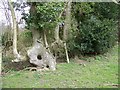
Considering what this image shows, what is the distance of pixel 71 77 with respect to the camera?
587cm

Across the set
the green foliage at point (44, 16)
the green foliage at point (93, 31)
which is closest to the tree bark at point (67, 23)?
the green foliage at point (93, 31)

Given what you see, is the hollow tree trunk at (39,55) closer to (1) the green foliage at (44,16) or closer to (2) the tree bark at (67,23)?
(1) the green foliage at (44,16)

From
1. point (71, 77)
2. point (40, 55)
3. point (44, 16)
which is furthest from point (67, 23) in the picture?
point (71, 77)

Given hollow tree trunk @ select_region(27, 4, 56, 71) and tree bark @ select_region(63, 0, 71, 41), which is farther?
tree bark @ select_region(63, 0, 71, 41)

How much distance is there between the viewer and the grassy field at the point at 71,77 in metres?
5.30

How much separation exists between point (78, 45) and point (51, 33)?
87 centimetres

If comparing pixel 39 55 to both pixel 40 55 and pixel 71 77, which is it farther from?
pixel 71 77

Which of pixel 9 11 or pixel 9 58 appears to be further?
pixel 9 58

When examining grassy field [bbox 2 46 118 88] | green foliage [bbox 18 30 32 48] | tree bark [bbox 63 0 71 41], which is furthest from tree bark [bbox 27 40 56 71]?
tree bark [bbox 63 0 71 41]

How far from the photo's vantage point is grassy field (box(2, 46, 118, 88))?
5.30m

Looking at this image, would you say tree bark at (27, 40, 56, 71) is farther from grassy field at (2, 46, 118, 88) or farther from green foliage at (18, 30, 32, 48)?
green foliage at (18, 30, 32, 48)

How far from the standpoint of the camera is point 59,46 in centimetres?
720

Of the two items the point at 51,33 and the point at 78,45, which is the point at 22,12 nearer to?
the point at 51,33

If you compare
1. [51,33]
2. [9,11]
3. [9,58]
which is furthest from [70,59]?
[9,11]
